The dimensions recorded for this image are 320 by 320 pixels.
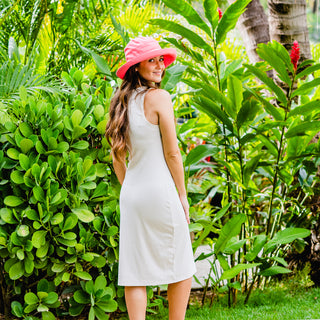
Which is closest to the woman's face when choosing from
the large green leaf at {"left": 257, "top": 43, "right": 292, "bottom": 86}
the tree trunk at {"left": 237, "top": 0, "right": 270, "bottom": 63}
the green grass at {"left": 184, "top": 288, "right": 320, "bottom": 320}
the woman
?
the woman

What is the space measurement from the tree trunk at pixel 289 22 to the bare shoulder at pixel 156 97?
2241 mm

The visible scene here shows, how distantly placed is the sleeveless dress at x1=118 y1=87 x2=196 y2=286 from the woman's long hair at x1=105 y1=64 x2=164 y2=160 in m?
0.04

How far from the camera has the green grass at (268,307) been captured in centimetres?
→ 344

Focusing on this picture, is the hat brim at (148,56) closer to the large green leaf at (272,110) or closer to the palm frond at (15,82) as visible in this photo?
the palm frond at (15,82)

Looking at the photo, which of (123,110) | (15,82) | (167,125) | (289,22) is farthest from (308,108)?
(15,82)

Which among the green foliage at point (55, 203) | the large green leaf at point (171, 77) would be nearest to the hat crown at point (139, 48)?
the green foliage at point (55, 203)

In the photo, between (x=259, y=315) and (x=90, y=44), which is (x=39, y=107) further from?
(x=259, y=315)

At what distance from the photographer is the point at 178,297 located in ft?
8.88

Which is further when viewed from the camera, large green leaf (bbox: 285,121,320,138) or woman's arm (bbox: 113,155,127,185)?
large green leaf (bbox: 285,121,320,138)

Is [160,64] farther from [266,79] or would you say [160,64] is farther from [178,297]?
[178,297]

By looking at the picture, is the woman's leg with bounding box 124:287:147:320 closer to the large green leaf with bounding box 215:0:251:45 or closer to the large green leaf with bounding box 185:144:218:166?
the large green leaf with bounding box 185:144:218:166

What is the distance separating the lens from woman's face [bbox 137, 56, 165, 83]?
2664 mm

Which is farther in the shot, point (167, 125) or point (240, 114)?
point (240, 114)

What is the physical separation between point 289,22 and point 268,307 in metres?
2.47
